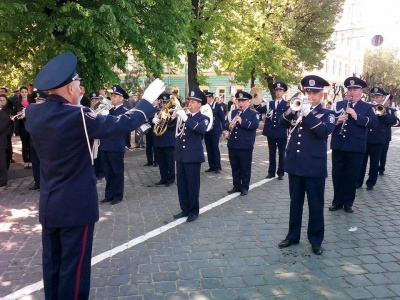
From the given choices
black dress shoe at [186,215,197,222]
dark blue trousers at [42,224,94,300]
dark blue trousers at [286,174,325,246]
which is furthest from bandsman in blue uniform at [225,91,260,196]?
dark blue trousers at [42,224,94,300]

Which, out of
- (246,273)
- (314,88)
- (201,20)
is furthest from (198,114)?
(201,20)

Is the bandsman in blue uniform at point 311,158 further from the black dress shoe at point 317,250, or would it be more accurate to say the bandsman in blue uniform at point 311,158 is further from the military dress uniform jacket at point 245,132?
the military dress uniform jacket at point 245,132

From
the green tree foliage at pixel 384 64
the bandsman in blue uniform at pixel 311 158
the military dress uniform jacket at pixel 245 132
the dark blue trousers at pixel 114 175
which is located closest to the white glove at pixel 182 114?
the bandsman in blue uniform at pixel 311 158

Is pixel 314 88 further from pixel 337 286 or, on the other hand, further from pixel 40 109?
pixel 40 109

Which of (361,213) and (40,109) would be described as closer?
(40,109)

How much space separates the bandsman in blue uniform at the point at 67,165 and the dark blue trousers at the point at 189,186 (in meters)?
3.06

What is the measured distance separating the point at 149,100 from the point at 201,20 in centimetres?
1389

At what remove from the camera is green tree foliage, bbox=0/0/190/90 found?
966 centimetres

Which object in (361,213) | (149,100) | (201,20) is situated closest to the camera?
(149,100)

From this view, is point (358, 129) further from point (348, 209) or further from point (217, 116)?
point (217, 116)

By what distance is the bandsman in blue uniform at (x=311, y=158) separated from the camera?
5.12 meters

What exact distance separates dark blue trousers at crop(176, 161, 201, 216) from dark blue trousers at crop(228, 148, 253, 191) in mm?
1982

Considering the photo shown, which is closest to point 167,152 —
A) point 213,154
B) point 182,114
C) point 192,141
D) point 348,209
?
point 213,154

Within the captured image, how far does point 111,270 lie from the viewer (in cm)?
466
